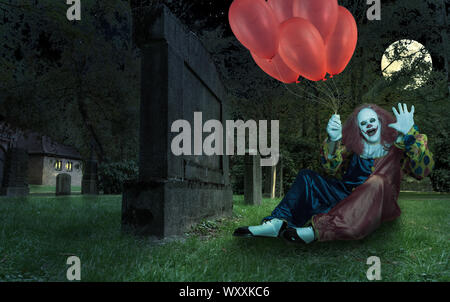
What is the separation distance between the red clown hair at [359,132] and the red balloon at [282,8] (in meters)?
1.24

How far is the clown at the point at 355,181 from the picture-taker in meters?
2.98

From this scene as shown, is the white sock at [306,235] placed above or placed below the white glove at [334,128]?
below

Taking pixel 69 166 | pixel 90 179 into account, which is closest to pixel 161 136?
pixel 90 179

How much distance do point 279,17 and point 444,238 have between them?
2.93m

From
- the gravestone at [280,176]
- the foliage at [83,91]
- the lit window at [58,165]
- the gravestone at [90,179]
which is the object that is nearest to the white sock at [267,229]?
the gravestone at [280,176]

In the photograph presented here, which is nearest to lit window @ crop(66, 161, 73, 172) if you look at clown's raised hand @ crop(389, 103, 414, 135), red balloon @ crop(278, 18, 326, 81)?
red balloon @ crop(278, 18, 326, 81)

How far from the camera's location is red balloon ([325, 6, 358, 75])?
11.1 ft

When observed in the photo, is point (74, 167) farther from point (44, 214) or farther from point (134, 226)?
point (134, 226)

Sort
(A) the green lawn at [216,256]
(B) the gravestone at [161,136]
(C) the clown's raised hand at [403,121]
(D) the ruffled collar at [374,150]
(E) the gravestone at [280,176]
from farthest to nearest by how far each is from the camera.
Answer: (E) the gravestone at [280,176] → (B) the gravestone at [161,136] → (D) the ruffled collar at [374,150] → (C) the clown's raised hand at [403,121] → (A) the green lawn at [216,256]

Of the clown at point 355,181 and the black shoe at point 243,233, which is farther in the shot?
the black shoe at point 243,233

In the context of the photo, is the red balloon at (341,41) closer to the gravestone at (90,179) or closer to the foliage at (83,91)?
the foliage at (83,91)

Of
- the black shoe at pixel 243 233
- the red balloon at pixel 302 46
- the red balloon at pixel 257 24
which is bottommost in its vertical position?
the black shoe at pixel 243 233

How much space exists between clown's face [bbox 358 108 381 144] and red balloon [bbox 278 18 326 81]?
0.62 meters

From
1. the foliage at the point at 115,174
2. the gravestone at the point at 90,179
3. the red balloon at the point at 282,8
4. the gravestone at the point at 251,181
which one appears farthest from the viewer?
the foliage at the point at 115,174
